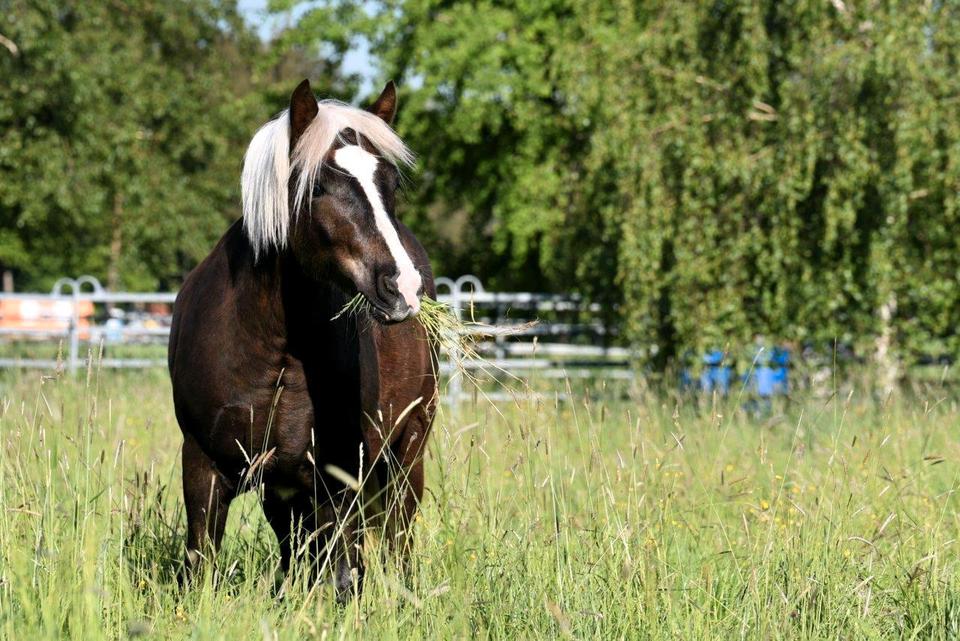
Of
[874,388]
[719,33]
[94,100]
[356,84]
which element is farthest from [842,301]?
[94,100]

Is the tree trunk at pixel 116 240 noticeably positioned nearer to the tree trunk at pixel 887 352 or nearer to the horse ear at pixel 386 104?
the tree trunk at pixel 887 352

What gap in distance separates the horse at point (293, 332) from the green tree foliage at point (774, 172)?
833cm

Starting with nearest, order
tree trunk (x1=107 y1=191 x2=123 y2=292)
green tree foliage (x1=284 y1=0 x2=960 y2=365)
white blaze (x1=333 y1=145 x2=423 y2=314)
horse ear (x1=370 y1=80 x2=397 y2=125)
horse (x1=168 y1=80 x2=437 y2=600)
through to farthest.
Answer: white blaze (x1=333 y1=145 x2=423 y2=314) → horse (x1=168 y1=80 x2=437 y2=600) → horse ear (x1=370 y1=80 x2=397 y2=125) → green tree foliage (x1=284 y1=0 x2=960 y2=365) → tree trunk (x1=107 y1=191 x2=123 y2=292)

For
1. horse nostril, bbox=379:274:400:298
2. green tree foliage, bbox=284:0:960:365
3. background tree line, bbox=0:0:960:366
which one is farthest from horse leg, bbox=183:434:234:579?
green tree foliage, bbox=284:0:960:365

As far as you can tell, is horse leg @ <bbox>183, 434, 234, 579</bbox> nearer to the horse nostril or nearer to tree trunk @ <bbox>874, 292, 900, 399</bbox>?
the horse nostril

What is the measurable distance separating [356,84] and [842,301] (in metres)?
12.5

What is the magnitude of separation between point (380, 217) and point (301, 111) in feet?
1.85

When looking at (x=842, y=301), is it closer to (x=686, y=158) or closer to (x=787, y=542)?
(x=686, y=158)

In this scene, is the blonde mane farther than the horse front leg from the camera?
No

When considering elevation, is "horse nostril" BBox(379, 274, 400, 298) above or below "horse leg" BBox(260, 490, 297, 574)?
above

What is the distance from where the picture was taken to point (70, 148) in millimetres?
25109

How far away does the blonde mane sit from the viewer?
147 inches

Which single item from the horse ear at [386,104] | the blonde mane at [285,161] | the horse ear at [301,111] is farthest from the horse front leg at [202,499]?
the horse ear at [386,104]

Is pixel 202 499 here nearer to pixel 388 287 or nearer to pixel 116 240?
pixel 388 287
